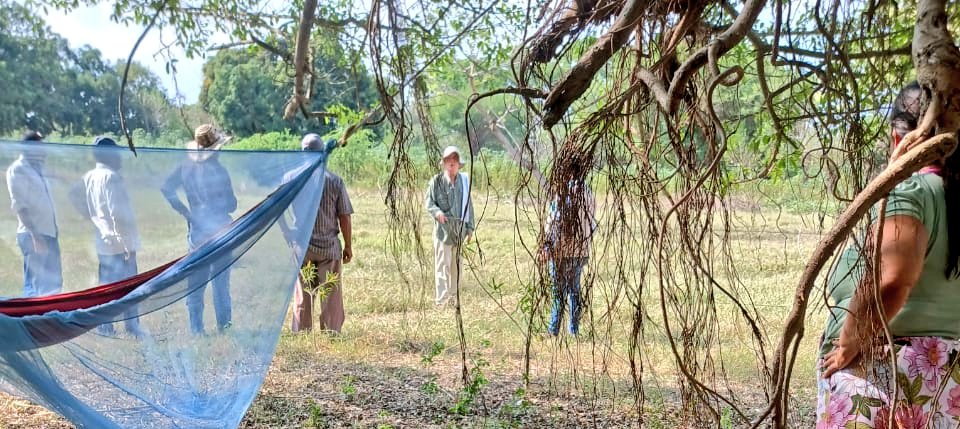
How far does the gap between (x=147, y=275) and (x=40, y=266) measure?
0.45m

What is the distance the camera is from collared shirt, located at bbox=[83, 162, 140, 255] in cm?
285

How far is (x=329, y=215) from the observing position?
13.2ft

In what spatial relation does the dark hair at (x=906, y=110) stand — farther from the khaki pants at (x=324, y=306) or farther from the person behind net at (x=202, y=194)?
the khaki pants at (x=324, y=306)

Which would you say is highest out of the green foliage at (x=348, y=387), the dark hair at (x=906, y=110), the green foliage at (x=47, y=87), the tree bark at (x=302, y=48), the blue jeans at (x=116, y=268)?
the green foliage at (x=47, y=87)

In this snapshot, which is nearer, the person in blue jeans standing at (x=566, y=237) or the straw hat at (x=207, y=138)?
the person in blue jeans standing at (x=566, y=237)

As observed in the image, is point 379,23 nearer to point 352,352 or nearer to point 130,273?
point 130,273

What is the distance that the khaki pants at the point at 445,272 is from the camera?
200 inches

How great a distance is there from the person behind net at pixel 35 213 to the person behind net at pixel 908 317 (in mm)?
2566

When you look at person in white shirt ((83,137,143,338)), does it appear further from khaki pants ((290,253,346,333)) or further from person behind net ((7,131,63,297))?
khaki pants ((290,253,346,333))

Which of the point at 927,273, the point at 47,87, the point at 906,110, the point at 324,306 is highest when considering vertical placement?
the point at 47,87

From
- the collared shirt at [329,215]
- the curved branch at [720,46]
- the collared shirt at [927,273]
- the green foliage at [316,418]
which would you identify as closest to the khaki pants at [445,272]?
the collared shirt at [329,215]

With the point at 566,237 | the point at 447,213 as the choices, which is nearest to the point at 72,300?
the point at 566,237

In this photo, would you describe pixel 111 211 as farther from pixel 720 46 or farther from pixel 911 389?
pixel 911 389

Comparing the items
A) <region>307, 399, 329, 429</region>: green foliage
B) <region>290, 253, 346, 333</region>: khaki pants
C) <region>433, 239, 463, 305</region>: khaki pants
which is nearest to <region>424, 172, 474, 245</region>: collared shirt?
<region>433, 239, 463, 305</region>: khaki pants
